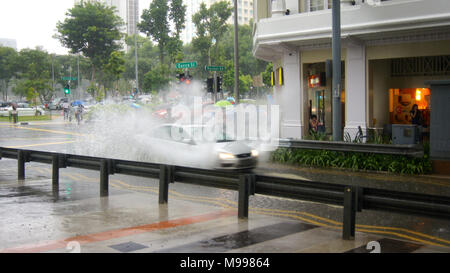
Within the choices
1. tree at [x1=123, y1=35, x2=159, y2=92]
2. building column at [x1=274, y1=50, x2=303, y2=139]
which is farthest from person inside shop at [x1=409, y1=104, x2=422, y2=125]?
tree at [x1=123, y1=35, x2=159, y2=92]

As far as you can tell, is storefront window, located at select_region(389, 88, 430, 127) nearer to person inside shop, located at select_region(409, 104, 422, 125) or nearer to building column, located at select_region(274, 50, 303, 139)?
person inside shop, located at select_region(409, 104, 422, 125)

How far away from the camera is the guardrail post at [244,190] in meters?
8.09

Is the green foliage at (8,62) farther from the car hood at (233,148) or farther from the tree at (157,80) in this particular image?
the car hood at (233,148)

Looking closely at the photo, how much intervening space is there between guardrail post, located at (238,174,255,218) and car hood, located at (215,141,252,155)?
5.08 m

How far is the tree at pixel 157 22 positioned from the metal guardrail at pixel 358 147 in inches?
2103

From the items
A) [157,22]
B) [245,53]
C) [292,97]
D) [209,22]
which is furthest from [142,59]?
[292,97]

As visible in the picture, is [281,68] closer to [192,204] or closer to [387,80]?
[387,80]

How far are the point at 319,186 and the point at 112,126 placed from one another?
15937 millimetres

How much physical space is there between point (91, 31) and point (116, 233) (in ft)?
203

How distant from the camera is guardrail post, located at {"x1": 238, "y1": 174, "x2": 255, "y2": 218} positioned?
809 cm

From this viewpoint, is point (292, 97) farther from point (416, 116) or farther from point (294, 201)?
point (294, 201)

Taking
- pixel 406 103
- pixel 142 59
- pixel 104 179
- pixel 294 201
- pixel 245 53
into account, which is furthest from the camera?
pixel 142 59

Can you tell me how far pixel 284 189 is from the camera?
7.78 m
